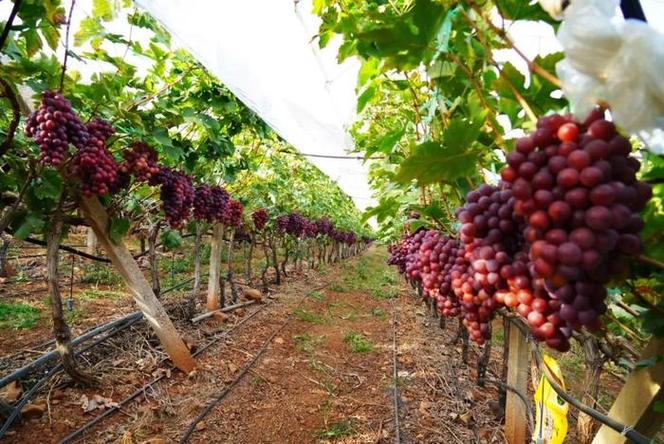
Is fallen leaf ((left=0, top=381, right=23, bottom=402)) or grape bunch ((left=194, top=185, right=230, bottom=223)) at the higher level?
grape bunch ((left=194, top=185, right=230, bottom=223))

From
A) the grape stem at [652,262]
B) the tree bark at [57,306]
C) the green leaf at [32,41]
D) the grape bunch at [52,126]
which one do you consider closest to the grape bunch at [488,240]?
the grape stem at [652,262]

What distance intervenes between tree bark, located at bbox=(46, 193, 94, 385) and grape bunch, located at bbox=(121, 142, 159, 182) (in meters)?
0.90

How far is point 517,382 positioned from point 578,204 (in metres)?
2.83

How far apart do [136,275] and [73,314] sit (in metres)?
3.91

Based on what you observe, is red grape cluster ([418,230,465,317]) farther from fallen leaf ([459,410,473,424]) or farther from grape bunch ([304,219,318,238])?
grape bunch ([304,219,318,238])

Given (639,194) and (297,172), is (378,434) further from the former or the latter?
(297,172)

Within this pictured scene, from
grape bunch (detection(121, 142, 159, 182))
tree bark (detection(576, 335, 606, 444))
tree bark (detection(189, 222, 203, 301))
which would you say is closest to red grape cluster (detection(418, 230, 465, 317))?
grape bunch (detection(121, 142, 159, 182))

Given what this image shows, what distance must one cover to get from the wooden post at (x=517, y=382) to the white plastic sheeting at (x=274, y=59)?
2.49m

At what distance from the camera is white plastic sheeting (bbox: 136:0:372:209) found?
7.01ft

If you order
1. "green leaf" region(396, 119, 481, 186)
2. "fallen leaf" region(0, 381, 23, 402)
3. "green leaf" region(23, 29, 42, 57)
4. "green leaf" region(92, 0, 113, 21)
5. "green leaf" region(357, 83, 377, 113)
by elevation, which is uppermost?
"green leaf" region(92, 0, 113, 21)

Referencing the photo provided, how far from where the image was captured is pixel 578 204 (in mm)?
572

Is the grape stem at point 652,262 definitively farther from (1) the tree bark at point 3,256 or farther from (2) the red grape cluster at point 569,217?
(1) the tree bark at point 3,256

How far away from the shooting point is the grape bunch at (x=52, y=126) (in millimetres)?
1841

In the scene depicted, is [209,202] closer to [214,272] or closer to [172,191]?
[172,191]
